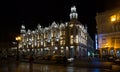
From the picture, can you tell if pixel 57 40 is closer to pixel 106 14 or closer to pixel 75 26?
pixel 75 26

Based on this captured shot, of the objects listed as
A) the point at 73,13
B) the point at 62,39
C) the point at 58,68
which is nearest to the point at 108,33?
the point at 58,68

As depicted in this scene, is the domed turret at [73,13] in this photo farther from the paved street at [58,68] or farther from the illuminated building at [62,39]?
the paved street at [58,68]

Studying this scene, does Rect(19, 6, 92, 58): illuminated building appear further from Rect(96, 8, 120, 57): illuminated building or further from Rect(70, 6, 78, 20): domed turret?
Rect(96, 8, 120, 57): illuminated building

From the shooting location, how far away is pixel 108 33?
231 ft

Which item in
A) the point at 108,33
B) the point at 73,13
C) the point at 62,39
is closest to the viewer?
the point at 108,33

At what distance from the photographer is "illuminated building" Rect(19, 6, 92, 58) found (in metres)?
107

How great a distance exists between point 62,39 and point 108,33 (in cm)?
4442

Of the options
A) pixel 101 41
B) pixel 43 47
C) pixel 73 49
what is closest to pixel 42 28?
pixel 43 47

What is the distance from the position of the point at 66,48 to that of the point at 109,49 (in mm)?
43131

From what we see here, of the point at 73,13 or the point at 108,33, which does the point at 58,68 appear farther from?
the point at 73,13

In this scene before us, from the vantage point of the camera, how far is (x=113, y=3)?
2702 inches

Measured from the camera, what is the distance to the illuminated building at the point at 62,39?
106588 mm

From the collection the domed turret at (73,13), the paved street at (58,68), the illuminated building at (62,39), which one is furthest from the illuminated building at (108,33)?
the domed turret at (73,13)

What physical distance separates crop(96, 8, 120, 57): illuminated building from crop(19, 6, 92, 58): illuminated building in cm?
2588
